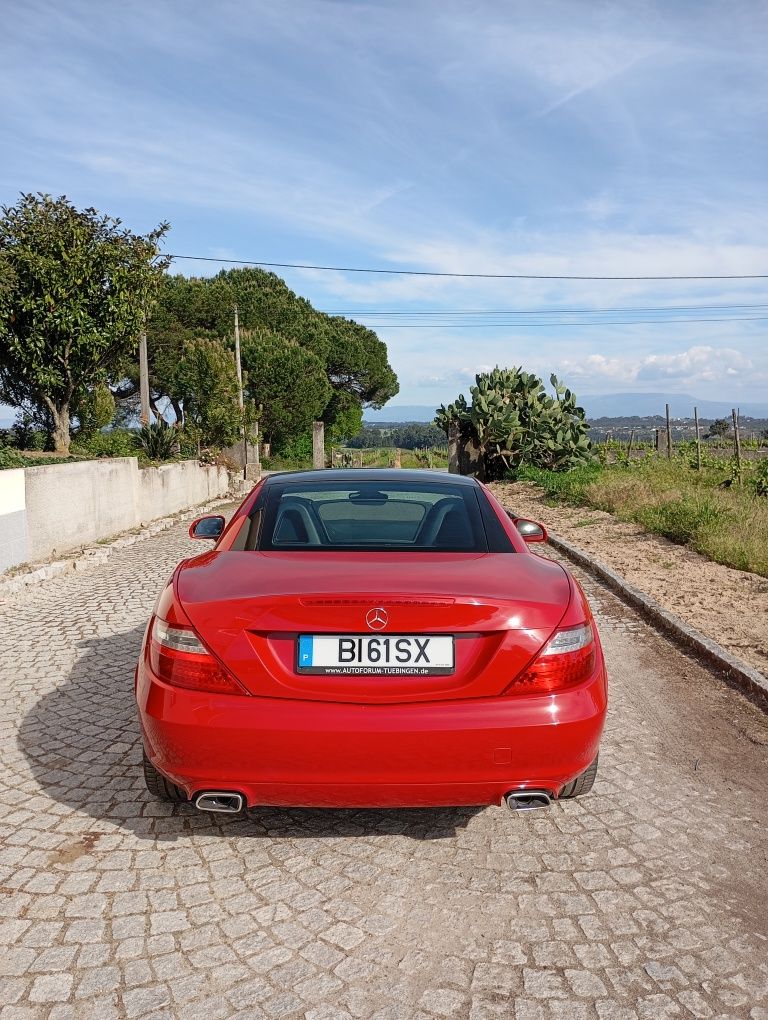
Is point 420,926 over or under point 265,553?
under

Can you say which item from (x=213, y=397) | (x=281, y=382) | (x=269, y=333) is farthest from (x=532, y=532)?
(x=269, y=333)

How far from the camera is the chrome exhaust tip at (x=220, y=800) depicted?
2764 millimetres

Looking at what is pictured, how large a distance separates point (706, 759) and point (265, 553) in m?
2.47

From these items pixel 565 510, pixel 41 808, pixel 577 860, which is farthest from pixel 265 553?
pixel 565 510

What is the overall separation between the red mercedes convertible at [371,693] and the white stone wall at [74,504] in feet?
22.4

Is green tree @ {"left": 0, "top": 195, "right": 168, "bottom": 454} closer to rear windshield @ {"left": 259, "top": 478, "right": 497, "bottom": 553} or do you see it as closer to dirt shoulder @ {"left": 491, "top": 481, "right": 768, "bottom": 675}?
dirt shoulder @ {"left": 491, "top": 481, "right": 768, "bottom": 675}

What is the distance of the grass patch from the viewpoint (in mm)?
9203

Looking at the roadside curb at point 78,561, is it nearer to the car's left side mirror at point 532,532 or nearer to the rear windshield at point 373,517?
the rear windshield at point 373,517

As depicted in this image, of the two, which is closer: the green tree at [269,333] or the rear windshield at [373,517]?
the rear windshield at [373,517]

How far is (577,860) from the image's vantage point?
304 cm

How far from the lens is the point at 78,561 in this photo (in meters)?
9.95

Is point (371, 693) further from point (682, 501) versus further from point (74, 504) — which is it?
point (682, 501)

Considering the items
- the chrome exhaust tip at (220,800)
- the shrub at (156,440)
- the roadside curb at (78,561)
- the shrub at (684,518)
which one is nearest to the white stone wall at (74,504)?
the roadside curb at (78,561)

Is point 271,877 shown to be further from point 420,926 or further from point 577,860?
point 577,860
